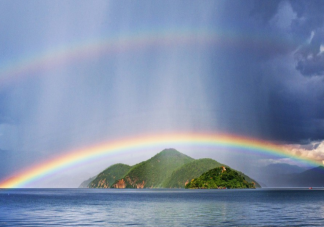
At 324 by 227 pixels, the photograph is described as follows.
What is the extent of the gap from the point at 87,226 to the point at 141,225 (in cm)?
981

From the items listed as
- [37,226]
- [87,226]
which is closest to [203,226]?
[87,226]

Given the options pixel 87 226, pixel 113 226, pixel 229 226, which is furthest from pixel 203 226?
pixel 87 226

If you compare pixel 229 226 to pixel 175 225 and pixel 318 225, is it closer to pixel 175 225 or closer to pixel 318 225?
pixel 175 225

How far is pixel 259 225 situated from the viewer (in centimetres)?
5681

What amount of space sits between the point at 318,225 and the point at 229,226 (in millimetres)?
16512

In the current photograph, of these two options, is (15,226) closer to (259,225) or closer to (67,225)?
(67,225)

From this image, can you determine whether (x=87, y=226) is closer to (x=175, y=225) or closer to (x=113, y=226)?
(x=113, y=226)

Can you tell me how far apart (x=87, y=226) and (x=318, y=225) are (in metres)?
42.0

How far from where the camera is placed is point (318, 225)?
56.3 meters

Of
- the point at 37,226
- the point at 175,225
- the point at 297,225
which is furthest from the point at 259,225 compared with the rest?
the point at 37,226

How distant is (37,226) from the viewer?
56.0m

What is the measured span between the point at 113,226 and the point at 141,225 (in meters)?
5.27

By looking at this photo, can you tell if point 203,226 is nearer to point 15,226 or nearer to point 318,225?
point 318,225

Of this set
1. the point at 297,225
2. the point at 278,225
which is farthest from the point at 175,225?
the point at 297,225
